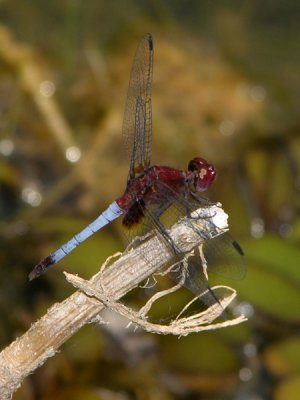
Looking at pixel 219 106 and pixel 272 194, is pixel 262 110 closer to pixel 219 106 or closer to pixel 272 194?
pixel 219 106

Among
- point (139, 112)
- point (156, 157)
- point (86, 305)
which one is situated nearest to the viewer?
point (86, 305)

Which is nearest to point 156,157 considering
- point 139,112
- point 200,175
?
point 139,112

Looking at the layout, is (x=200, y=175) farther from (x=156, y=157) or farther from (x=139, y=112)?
(x=156, y=157)

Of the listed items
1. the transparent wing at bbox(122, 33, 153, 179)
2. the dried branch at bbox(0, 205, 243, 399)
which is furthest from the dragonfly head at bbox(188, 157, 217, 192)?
the dried branch at bbox(0, 205, 243, 399)

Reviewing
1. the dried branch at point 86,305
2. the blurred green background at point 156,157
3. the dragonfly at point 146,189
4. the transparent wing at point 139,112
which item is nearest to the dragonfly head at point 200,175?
the dragonfly at point 146,189

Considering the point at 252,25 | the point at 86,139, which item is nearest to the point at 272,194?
the point at 86,139

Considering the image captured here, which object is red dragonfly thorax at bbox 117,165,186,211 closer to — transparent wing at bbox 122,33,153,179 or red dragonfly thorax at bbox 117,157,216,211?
red dragonfly thorax at bbox 117,157,216,211
